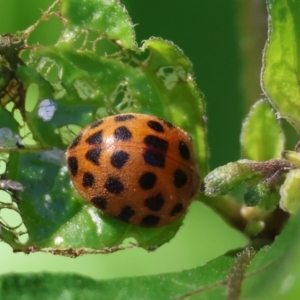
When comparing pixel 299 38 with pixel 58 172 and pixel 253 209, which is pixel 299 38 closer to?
pixel 253 209

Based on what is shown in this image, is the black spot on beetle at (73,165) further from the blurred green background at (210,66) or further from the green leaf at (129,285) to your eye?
the blurred green background at (210,66)

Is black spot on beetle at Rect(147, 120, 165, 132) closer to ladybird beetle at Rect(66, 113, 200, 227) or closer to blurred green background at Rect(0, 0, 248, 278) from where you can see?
ladybird beetle at Rect(66, 113, 200, 227)

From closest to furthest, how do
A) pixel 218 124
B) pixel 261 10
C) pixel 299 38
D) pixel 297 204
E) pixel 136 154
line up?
pixel 297 204 < pixel 299 38 < pixel 136 154 < pixel 261 10 < pixel 218 124

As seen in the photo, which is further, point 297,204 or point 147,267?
point 147,267

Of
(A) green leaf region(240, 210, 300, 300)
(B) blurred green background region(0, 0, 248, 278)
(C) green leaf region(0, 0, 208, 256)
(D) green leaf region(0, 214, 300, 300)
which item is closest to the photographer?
(A) green leaf region(240, 210, 300, 300)

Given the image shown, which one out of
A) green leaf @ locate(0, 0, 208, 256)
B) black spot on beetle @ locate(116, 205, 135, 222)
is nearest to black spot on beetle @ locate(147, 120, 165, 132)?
green leaf @ locate(0, 0, 208, 256)

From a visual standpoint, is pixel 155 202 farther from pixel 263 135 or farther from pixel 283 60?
pixel 283 60

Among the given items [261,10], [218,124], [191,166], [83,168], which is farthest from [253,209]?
[218,124]
